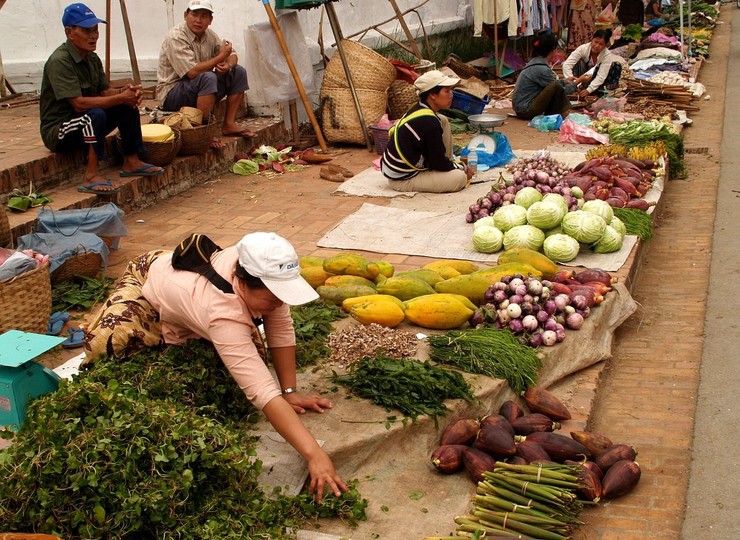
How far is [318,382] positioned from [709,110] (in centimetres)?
1040

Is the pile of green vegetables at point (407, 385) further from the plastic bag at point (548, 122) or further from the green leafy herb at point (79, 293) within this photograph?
the plastic bag at point (548, 122)

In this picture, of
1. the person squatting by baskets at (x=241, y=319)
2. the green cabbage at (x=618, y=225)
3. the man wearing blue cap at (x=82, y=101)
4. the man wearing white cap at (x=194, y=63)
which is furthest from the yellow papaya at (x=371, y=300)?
the man wearing white cap at (x=194, y=63)

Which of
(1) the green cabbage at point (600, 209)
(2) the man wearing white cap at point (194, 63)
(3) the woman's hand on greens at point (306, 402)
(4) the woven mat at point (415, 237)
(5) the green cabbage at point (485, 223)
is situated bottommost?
(4) the woven mat at point (415, 237)

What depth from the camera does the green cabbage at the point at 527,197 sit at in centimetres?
642

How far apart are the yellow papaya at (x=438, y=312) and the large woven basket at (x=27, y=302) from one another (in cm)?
208

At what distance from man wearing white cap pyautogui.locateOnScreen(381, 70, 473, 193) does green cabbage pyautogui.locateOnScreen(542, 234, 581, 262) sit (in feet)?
6.51

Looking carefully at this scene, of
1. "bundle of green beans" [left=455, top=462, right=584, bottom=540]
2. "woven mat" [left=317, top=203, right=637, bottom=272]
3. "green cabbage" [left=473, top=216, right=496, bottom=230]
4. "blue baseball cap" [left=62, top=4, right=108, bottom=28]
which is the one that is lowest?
"woven mat" [left=317, top=203, right=637, bottom=272]

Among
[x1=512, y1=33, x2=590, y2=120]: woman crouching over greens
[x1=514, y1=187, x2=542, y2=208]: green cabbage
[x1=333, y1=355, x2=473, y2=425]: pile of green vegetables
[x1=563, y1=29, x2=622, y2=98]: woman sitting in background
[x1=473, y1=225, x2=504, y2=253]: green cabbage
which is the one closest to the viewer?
[x1=333, y1=355, x2=473, y2=425]: pile of green vegetables

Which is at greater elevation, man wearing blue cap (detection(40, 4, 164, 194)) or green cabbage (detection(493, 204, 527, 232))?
man wearing blue cap (detection(40, 4, 164, 194))

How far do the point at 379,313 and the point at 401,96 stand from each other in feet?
19.8

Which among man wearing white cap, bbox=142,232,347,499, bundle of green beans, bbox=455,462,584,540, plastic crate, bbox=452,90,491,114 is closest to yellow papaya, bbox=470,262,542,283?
bundle of green beans, bbox=455,462,584,540

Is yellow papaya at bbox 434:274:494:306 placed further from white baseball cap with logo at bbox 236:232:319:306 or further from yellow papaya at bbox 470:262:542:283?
white baseball cap with logo at bbox 236:232:319:306

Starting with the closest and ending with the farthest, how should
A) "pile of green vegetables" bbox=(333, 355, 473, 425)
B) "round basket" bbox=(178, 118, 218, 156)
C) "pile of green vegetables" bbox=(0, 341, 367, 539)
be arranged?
"pile of green vegetables" bbox=(0, 341, 367, 539)
"pile of green vegetables" bbox=(333, 355, 473, 425)
"round basket" bbox=(178, 118, 218, 156)

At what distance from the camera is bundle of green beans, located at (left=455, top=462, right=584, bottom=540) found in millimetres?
3129
